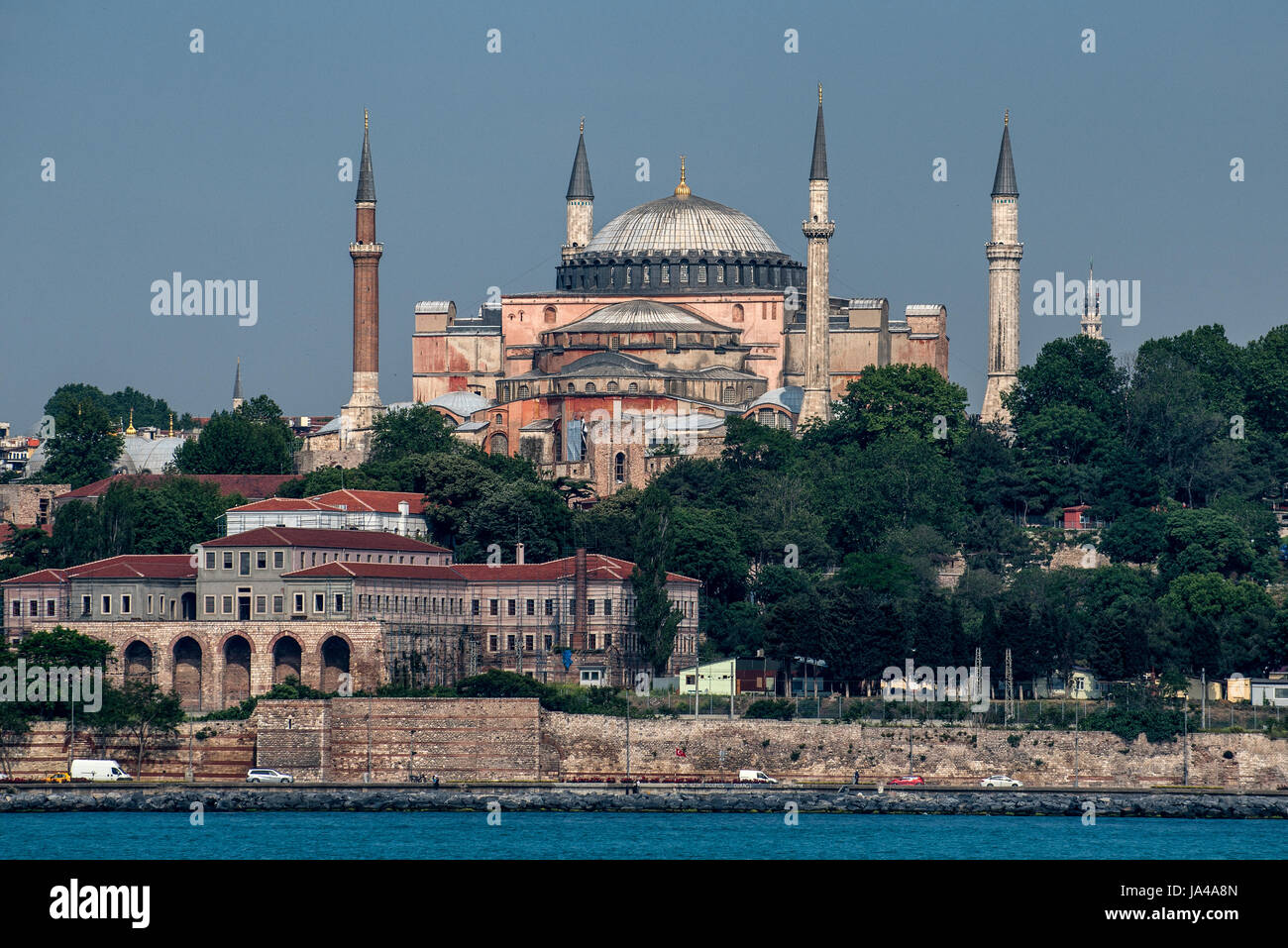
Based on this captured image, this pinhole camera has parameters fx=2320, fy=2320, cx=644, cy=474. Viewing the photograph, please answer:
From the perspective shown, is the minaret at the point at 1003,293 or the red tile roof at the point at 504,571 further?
the minaret at the point at 1003,293

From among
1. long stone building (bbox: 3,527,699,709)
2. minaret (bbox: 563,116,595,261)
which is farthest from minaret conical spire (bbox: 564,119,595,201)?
long stone building (bbox: 3,527,699,709)

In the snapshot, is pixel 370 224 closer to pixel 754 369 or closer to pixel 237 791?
pixel 754 369

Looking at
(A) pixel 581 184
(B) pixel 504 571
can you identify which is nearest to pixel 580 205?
(A) pixel 581 184

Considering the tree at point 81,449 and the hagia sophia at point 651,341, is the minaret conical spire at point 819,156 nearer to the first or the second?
the hagia sophia at point 651,341

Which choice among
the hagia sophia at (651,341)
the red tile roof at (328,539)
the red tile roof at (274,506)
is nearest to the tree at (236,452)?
the hagia sophia at (651,341)

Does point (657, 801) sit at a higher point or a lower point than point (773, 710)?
lower

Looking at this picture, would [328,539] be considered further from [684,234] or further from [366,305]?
[684,234]

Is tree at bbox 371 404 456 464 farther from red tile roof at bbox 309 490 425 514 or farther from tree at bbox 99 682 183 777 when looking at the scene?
tree at bbox 99 682 183 777
